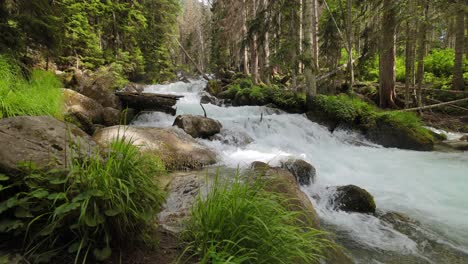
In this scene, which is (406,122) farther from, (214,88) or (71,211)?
(214,88)

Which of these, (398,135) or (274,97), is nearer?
(398,135)

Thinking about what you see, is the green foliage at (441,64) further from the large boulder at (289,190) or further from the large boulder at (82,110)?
the large boulder at (82,110)

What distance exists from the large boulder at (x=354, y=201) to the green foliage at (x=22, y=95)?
17.4 feet

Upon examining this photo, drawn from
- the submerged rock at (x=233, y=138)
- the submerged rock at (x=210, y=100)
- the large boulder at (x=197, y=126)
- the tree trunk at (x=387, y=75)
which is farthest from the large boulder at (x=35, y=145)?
the submerged rock at (x=210, y=100)

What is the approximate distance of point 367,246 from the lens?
140 inches

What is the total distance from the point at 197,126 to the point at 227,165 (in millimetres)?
2401

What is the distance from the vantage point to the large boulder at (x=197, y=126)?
797 cm

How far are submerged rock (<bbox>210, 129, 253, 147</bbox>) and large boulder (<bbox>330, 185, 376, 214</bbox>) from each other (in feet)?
13.5

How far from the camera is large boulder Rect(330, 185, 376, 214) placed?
4.48m

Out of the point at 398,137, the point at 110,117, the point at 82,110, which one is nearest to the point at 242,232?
the point at 82,110

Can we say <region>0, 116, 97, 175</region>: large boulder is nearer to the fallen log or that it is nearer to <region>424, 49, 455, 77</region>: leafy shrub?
the fallen log

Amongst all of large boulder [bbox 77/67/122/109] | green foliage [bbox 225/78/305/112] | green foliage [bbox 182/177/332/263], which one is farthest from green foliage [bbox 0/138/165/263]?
green foliage [bbox 225/78/305/112]

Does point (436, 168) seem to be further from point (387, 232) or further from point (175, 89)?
point (175, 89)

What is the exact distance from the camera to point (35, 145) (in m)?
2.23
